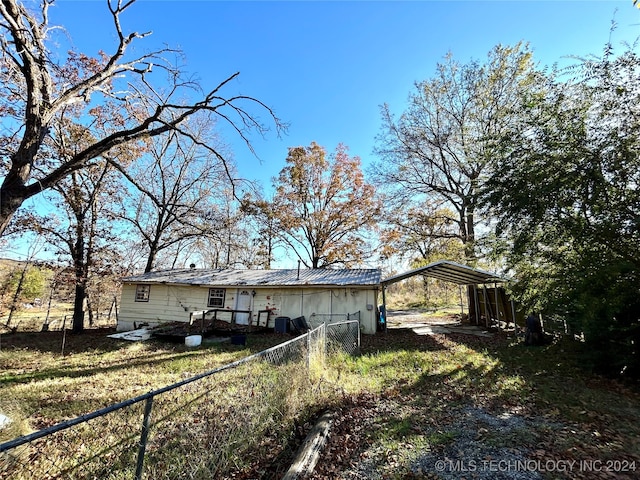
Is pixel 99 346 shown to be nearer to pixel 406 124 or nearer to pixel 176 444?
pixel 176 444

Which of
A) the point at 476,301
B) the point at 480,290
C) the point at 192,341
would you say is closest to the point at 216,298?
the point at 192,341

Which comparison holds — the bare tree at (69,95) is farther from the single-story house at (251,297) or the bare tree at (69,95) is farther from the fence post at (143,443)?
the single-story house at (251,297)

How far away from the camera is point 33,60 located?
4785mm

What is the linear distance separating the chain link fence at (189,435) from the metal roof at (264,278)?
8.65m

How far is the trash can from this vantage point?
13.9 meters

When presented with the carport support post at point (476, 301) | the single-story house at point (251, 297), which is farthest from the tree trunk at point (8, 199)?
the carport support post at point (476, 301)

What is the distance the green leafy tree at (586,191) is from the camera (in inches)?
241

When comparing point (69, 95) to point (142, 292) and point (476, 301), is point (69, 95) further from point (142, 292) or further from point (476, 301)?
point (476, 301)

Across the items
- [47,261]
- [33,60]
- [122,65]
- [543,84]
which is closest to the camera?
[33,60]

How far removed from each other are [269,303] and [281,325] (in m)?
1.57

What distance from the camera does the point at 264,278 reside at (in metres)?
16.0

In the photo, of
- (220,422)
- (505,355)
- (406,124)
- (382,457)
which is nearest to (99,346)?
(220,422)

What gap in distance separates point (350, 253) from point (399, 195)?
6274mm

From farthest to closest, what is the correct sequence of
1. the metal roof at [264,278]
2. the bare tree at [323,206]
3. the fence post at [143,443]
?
the bare tree at [323,206]
the metal roof at [264,278]
the fence post at [143,443]
